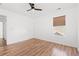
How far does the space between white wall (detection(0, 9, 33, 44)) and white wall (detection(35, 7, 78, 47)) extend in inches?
6.9

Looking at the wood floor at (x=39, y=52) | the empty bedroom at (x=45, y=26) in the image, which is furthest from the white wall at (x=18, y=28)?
the wood floor at (x=39, y=52)

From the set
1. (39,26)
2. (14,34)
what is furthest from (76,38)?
(14,34)

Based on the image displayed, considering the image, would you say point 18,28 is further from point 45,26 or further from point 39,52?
point 39,52

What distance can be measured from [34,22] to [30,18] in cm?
14

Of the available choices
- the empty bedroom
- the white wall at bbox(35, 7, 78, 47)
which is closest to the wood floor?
the empty bedroom

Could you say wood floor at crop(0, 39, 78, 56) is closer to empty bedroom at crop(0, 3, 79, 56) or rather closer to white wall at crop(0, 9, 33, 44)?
empty bedroom at crop(0, 3, 79, 56)

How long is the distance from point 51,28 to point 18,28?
29.4 inches

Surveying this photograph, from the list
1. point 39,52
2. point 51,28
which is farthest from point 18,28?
point 39,52

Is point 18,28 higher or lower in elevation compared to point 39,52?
higher

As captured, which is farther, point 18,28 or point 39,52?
point 39,52

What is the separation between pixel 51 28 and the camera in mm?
1678

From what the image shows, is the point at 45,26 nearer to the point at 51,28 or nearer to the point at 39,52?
the point at 51,28

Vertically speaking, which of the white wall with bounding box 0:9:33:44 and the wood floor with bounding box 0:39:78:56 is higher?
the white wall with bounding box 0:9:33:44

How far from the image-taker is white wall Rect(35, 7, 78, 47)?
5.35 feet
